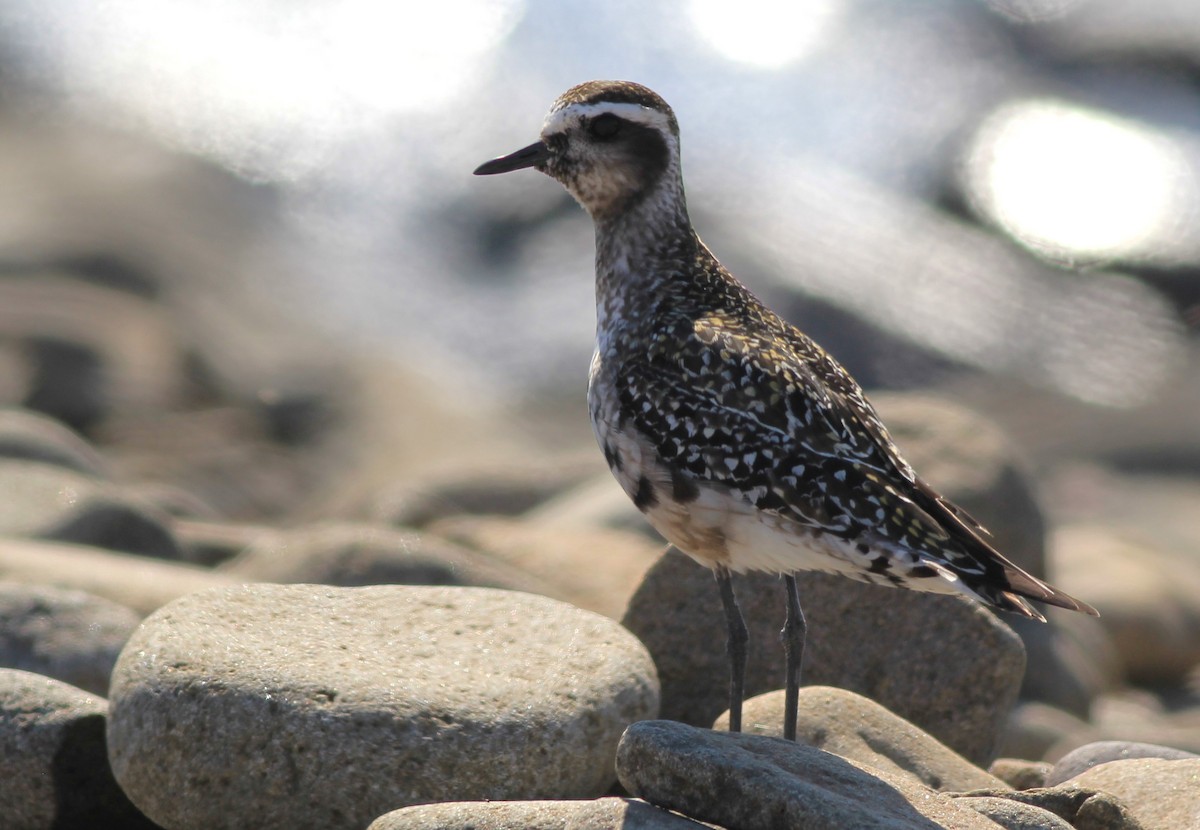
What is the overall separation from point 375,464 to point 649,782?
37.6 feet

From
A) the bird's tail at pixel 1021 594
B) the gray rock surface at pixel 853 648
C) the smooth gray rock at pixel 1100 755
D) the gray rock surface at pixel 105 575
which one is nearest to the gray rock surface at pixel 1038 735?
the gray rock surface at pixel 853 648

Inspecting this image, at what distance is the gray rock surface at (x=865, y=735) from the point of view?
23.8 feet

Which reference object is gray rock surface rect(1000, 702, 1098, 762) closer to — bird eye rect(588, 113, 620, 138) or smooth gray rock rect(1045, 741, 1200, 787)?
smooth gray rock rect(1045, 741, 1200, 787)

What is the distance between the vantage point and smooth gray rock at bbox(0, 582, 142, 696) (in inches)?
336

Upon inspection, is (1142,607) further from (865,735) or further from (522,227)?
(522,227)

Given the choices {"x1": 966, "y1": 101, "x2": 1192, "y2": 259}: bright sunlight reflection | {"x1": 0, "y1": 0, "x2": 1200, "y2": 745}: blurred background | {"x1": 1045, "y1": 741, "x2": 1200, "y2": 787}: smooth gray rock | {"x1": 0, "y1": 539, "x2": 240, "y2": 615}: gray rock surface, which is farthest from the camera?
{"x1": 966, "y1": 101, "x2": 1192, "y2": 259}: bright sunlight reflection

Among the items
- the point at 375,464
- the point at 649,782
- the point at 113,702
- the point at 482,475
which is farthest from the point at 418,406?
the point at 649,782

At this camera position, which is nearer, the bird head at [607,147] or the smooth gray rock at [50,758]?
the smooth gray rock at [50,758]

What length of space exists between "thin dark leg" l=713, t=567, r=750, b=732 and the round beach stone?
0.46 meters

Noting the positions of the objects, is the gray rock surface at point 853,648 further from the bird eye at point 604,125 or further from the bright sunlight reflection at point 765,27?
the bright sunlight reflection at point 765,27

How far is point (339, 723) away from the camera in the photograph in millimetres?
6645

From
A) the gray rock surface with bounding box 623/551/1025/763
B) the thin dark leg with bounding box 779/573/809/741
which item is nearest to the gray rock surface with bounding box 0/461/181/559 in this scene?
the gray rock surface with bounding box 623/551/1025/763

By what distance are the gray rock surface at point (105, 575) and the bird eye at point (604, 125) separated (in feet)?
11.3

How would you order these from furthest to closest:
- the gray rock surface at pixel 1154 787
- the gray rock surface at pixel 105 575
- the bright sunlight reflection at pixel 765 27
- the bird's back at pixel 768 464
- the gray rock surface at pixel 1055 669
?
the bright sunlight reflection at pixel 765 27 < the gray rock surface at pixel 1055 669 < the gray rock surface at pixel 105 575 < the gray rock surface at pixel 1154 787 < the bird's back at pixel 768 464
